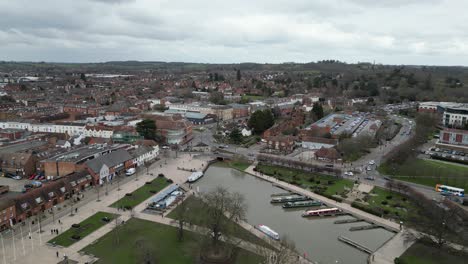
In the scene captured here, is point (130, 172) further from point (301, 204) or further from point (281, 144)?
point (281, 144)

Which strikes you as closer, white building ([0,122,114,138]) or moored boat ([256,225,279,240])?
moored boat ([256,225,279,240])

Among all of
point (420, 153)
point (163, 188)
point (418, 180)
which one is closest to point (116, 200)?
point (163, 188)

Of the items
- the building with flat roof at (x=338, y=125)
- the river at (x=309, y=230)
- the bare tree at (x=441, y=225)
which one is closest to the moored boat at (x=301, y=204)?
the river at (x=309, y=230)

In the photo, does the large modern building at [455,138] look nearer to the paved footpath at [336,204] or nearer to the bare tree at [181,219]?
the paved footpath at [336,204]

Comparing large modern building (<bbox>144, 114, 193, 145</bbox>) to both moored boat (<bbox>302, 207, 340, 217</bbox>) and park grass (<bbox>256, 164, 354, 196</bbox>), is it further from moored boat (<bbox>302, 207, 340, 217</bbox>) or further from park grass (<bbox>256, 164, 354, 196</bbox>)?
moored boat (<bbox>302, 207, 340, 217</bbox>)

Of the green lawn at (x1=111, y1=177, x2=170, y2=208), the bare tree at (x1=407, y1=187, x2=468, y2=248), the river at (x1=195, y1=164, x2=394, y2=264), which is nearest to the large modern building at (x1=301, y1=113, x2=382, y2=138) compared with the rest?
the river at (x1=195, y1=164, x2=394, y2=264)

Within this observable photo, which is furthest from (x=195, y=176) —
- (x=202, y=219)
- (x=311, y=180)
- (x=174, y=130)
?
(x=174, y=130)
